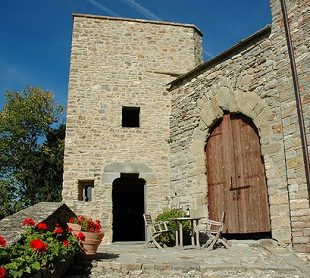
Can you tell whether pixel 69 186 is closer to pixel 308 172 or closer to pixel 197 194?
pixel 197 194

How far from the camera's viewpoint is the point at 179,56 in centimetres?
1123

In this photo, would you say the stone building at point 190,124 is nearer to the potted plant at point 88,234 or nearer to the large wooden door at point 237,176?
the large wooden door at point 237,176

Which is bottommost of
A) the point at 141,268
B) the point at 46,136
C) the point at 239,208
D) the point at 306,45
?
the point at 141,268

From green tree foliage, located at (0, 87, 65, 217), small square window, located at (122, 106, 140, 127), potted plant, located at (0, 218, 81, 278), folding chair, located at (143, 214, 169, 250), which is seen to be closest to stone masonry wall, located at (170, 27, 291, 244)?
folding chair, located at (143, 214, 169, 250)

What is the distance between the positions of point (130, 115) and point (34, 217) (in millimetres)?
7098

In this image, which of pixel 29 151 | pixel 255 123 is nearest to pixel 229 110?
pixel 255 123

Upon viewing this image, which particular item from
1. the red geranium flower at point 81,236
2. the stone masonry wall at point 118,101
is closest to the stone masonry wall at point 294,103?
the red geranium flower at point 81,236

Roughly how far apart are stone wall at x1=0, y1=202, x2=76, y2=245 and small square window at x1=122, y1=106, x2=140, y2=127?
495 cm

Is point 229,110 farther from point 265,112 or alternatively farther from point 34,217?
point 34,217

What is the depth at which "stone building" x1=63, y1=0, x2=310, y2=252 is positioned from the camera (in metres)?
6.51

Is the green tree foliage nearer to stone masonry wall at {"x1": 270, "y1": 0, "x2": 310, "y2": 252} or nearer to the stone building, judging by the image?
the stone building

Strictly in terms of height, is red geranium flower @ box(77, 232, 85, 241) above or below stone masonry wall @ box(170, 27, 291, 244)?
below

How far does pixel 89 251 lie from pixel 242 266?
228 centimetres

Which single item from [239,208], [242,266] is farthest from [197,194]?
[242,266]
